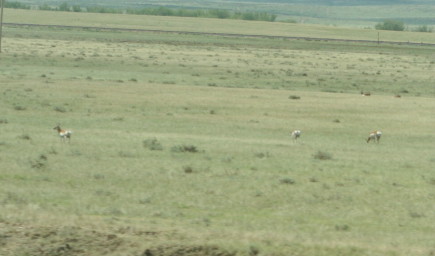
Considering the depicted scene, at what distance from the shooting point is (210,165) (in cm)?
2416

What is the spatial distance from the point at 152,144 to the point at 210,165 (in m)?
3.70

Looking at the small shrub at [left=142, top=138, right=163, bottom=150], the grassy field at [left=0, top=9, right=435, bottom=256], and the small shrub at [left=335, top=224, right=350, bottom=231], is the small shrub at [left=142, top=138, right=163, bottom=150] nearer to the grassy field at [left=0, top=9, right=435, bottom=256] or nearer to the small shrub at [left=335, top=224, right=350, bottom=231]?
the grassy field at [left=0, top=9, right=435, bottom=256]

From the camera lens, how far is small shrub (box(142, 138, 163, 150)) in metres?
27.0

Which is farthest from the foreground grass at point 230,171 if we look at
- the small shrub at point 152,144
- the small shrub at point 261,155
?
the small shrub at point 152,144

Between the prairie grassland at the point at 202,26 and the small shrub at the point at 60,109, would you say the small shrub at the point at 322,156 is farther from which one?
the prairie grassland at the point at 202,26

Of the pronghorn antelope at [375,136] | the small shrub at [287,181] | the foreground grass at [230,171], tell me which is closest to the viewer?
the foreground grass at [230,171]

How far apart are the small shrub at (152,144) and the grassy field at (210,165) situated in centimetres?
15

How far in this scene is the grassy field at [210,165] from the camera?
14305 mm

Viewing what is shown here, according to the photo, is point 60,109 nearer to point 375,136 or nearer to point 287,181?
point 375,136

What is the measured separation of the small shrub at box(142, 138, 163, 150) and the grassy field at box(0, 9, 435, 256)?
150mm

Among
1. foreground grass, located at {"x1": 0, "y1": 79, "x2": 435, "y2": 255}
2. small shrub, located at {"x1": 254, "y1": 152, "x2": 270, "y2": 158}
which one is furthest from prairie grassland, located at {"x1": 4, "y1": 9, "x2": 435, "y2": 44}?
small shrub, located at {"x1": 254, "y1": 152, "x2": 270, "y2": 158}

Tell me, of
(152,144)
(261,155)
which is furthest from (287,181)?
(152,144)

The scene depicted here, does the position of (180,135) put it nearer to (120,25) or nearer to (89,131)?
(89,131)

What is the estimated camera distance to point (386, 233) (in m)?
15.9
